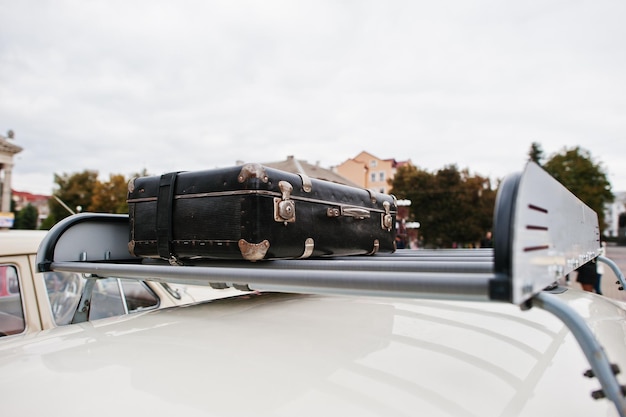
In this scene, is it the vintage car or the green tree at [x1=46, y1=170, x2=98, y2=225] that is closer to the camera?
the vintage car

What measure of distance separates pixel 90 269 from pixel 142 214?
51 cm

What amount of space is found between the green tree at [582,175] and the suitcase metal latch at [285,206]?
29.6m

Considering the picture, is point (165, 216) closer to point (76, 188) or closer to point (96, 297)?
point (96, 297)

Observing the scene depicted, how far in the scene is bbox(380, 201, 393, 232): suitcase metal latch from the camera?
2668 millimetres

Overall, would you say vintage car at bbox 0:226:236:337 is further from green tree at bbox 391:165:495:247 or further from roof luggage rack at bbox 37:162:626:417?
green tree at bbox 391:165:495:247

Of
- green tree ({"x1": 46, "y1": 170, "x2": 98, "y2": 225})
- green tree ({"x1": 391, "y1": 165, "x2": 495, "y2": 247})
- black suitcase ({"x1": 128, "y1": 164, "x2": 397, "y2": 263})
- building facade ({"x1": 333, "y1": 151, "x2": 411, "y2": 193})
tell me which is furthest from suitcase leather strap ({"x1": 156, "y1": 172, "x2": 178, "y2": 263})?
green tree ({"x1": 46, "y1": 170, "x2": 98, "y2": 225})

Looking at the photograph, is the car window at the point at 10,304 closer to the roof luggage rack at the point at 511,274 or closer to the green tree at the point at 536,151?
the roof luggage rack at the point at 511,274

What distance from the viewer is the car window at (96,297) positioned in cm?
265

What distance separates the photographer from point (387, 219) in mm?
2688

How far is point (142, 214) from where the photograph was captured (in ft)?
6.76

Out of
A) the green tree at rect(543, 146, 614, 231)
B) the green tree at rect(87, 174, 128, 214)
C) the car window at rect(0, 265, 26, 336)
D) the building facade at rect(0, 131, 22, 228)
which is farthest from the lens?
the green tree at rect(87, 174, 128, 214)

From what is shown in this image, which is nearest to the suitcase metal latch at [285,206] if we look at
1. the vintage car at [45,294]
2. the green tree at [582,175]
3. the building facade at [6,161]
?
the vintage car at [45,294]

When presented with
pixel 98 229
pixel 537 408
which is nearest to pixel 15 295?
pixel 98 229

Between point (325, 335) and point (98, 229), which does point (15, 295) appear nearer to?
point (98, 229)
